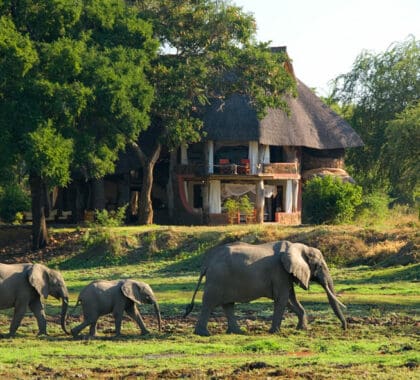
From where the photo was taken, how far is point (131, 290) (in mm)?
24672

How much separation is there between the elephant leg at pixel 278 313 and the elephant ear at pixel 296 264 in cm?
53

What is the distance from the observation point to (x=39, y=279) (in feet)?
82.7

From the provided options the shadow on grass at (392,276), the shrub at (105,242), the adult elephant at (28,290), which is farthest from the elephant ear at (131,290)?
the shrub at (105,242)

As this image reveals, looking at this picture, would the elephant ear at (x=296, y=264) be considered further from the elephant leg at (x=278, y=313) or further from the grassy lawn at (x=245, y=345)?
the grassy lawn at (x=245, y=345)

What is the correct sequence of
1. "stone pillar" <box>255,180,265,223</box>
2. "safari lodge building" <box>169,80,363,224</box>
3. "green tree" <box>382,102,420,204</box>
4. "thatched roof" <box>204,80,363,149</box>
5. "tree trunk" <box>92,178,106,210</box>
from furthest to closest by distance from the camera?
"stone pillar" <box>255,180,265,223</box> → "safari lodge building" <box>169,80,363,224</box> → "thatched roof" <box>204,80,363,149</box> → "tree trunk" <box>92,178,106,210</box> → "green tree" <box>382,102,420,204</box>

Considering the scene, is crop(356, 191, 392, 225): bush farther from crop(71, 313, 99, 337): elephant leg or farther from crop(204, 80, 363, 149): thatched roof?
A: crop(71, 313, 99, 337): elephant leg

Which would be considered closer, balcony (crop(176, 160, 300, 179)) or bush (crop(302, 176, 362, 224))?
bush (crop(302, 176, 362, 224))

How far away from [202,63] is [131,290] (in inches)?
1226

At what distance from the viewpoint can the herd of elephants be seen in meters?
24.6

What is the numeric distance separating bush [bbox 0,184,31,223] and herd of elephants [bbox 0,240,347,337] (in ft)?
110

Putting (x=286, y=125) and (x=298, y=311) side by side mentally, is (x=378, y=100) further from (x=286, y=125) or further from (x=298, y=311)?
(x=298, y=311)

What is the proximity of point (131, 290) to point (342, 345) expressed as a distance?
17.0 feet

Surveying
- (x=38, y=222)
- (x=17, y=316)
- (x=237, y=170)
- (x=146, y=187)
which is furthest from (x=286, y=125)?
(x=17, y=316)

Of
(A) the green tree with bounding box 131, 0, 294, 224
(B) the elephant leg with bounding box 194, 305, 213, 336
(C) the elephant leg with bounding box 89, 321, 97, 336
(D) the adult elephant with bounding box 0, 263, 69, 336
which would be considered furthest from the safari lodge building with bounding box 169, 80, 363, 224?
(C) the elephant leg with bounding box 89, 321, 97, 336
